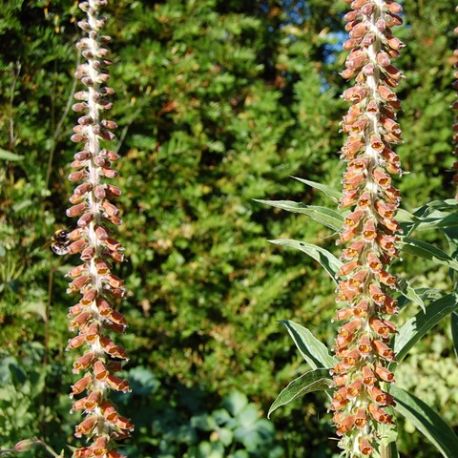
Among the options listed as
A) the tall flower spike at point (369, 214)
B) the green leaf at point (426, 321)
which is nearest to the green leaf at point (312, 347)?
the green leaf at point (426, 321)

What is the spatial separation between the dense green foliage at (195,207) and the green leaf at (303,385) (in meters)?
1.77

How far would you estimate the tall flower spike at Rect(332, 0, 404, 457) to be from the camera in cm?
201

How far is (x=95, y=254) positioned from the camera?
2000mm

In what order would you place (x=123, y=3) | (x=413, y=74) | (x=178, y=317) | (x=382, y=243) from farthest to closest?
1. (x=413, y=74)
2. (x=178, y=317)
3. (x=123, y=3)
4. (x=382, y=243)

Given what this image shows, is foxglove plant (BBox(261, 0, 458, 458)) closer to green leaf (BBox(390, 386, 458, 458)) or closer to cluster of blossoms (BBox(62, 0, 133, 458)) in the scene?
green leaf (BBox(390, 386, 458, 458))

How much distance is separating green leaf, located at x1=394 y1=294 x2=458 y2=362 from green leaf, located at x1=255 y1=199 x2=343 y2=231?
17.4 inches

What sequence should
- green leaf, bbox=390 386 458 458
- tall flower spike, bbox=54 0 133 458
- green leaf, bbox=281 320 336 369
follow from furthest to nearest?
green leaf, bbox=281 320 336 369 < green leaf, bbox=390 386 458 458 < tall flower spike, bbox=54 0 133 458

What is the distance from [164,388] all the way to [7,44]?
2581 millimetres

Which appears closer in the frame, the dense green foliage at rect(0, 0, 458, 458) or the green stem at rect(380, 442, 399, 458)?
the green stem at rect(380, 442, 399, 458)

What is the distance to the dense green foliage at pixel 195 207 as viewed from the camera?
3.88m

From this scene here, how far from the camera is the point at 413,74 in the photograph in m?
5.46

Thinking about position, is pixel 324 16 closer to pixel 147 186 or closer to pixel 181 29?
pixel 181 29

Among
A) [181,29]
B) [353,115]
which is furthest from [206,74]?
[353,115]

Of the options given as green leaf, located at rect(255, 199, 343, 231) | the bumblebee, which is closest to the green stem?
green leaf, located at rect(255, 199, 343, 231)
